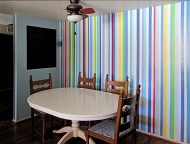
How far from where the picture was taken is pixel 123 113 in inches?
74.8

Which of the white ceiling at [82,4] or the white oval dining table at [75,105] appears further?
the white ceiling at [82,4]

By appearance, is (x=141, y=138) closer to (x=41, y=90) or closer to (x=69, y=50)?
(x=41, y=90)

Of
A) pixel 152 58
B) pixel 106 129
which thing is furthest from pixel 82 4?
pixel 106 129

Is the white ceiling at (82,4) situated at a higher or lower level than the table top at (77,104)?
higher

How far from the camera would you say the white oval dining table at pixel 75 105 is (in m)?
1.86

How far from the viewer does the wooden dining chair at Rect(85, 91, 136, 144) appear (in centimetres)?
184

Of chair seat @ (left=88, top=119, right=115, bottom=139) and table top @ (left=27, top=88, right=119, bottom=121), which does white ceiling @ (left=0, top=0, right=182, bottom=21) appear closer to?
table top @ (left=27, top=88, right=119, bottom=121)

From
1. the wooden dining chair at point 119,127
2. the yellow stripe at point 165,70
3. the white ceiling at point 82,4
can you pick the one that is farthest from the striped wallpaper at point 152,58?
the wooden dining chair at point 119,127

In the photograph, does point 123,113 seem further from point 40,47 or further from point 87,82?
point 40,47

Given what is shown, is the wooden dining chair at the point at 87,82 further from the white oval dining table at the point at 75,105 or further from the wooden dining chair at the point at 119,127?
the wooden dining chair at the point at 119,127

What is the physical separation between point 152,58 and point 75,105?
1.45 metres

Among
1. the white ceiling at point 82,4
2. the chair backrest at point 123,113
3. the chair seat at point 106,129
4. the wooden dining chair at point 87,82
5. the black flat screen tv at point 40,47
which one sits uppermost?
the white ceiling at point 82,4

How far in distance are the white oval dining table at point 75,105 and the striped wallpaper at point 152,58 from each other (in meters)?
0.72

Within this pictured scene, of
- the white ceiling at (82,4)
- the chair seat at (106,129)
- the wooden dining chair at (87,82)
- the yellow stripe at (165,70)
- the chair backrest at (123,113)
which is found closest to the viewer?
the chair backrest at (123,113)
